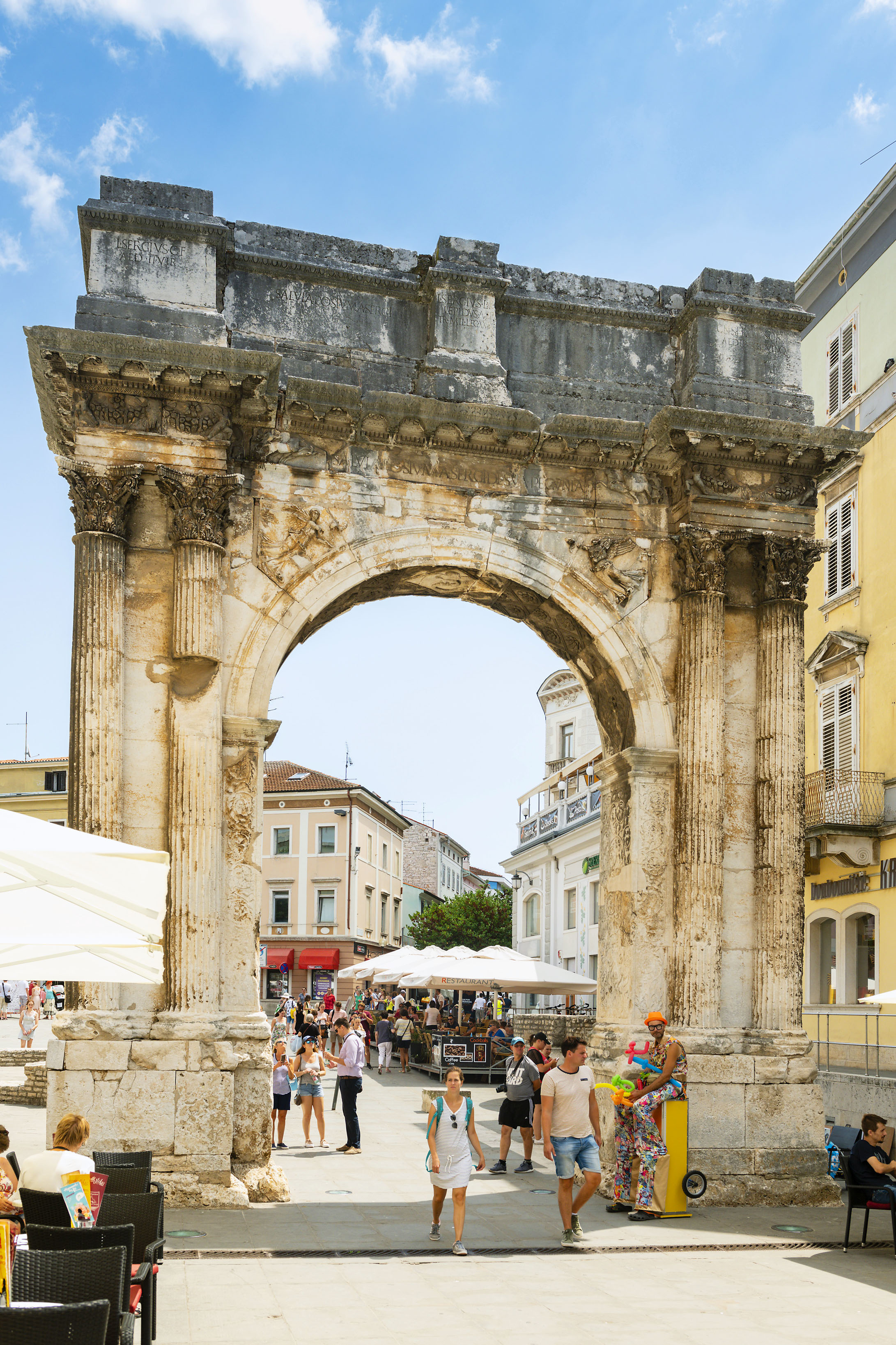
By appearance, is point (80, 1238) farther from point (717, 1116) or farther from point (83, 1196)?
point (717, 1116)

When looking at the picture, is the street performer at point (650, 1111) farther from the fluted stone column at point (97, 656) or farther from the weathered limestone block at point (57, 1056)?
the weathered limestone block at point (57, 1056)

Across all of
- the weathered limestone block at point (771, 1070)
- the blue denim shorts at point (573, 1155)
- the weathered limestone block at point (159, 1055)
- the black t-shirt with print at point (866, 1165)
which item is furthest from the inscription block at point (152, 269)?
the black t-shirt with print at point (866, 1165)

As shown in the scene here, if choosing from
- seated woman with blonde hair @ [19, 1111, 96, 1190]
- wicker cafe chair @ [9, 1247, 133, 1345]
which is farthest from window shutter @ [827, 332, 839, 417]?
wicker cafe chair @ [9, 1247, 133, 1345]

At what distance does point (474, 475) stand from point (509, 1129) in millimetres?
6822

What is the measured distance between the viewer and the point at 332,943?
5419cm

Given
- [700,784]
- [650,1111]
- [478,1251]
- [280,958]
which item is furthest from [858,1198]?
[280,958]

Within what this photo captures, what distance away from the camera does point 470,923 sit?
58.4m

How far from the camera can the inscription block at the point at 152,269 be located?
1208 centimetres

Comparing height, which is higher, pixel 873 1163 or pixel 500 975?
pixel 500 975

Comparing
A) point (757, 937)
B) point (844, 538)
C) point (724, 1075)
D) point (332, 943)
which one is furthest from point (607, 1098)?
point (332, 943)

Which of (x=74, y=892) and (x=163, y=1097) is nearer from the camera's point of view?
(x=74, y=892)

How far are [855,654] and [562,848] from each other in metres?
18.6

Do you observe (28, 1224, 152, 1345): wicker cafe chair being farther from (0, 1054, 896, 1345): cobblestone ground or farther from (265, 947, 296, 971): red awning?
(265, 947, 296, 971): red awning

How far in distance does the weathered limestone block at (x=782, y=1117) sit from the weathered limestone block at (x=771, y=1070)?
0.14ft
